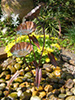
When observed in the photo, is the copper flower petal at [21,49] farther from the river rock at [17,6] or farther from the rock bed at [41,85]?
the river rock at [17,6]

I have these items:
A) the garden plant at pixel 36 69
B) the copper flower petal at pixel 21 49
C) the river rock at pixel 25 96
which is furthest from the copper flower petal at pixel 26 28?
the river rock at pixel 25 96

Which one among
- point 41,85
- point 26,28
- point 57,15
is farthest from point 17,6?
point 41,85

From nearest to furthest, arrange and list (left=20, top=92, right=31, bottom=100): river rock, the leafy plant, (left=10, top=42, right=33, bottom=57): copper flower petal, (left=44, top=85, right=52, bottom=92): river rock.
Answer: (left=10, top=42, right=33, bottom=57): copper flower petal
(left=20, top=92, right=31, bottom=100): river rock
(left=44, top=85, right=52, bottom=92): river rock
the leafy plant

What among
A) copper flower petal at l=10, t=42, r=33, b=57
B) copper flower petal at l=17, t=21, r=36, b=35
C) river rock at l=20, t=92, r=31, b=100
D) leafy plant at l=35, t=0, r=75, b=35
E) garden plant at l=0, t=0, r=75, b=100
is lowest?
river rock at l=20, t=92, r=31, b=100

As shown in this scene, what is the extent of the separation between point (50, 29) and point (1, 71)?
2111 mm

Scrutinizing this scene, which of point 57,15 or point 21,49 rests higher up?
point 57,15

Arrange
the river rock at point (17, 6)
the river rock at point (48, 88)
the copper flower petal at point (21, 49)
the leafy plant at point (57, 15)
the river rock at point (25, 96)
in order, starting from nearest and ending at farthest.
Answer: the copper flower petal at point (21, 49) → the river rock at point (25, 96) → the river rock at point (48, 88) → the leafy plant at point (57, 15) → the river rock at point (17, 6)

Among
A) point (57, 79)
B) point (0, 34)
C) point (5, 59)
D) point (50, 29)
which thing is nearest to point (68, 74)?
point (57, 79)

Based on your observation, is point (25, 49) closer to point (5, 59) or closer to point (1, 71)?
point (1, 71)

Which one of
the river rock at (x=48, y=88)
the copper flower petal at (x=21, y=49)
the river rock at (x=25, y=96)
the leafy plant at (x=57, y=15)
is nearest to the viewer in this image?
the copper flower petal at (x=21, y=49)

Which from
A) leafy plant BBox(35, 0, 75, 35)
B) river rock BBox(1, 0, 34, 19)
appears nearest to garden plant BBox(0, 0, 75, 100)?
leafy plant BBox(35, 0, 75, 35)

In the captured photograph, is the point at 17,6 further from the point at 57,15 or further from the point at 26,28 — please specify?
the point at 26,28

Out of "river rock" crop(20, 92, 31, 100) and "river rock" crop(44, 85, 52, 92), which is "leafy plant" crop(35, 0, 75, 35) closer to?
"river rock" crop(44, 85, 52, 92)

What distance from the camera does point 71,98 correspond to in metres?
1.92
